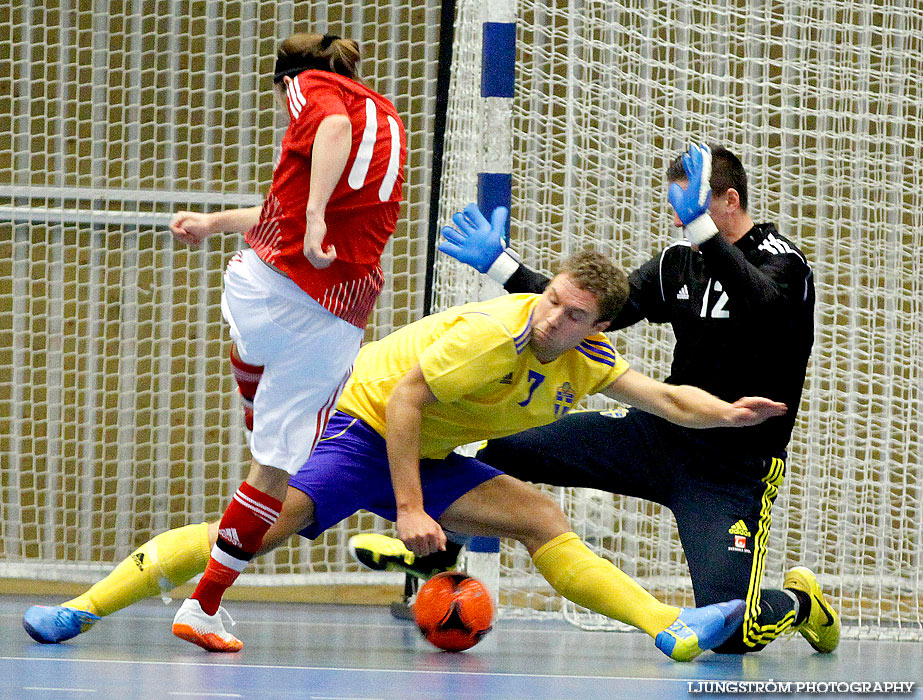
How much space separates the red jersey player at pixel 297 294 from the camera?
2527mm

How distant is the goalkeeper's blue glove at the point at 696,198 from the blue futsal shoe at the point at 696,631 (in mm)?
983

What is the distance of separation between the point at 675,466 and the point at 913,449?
196 centimetres

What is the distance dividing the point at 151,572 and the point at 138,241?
2.63 meters

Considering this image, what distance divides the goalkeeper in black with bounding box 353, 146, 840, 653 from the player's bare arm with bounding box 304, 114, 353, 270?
0.83 metres

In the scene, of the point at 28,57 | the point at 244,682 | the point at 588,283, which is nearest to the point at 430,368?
the point at 588,283

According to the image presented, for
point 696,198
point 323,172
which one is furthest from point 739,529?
point 323,172

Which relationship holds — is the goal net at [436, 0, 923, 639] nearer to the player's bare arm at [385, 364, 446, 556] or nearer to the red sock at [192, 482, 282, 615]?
the player's bare arm at [385, 364, 446, 556]

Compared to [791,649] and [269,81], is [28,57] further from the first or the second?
[791,649]

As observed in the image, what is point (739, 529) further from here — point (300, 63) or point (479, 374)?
point (300, 63)

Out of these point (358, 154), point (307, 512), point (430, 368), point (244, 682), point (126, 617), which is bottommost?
point (126, 617)

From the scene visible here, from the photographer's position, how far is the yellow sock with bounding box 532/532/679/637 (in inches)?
110

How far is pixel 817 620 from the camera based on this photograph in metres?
3.29

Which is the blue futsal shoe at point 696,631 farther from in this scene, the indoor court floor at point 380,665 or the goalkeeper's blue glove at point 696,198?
the goalkeeper's blue glove at point 696,198

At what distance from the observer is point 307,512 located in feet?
9.20
